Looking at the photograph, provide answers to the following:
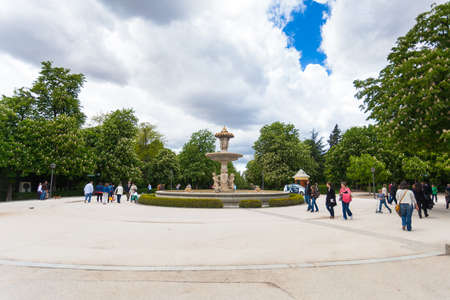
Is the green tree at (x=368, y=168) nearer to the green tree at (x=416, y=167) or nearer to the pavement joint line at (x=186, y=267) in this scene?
the green tree at (x=416, y=167)

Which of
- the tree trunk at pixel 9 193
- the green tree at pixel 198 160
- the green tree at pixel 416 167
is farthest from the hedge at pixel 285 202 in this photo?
the green tree at pixel 198 160

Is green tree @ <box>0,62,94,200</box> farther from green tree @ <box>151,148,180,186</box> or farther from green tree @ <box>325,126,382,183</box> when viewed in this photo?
green tree @ <box>325,126,382,183</box>

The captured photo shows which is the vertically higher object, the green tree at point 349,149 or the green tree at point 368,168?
the green tree at point 349,149

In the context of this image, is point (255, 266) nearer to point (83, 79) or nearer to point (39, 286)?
point (39, 286)

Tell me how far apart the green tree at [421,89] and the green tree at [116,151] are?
100 feet

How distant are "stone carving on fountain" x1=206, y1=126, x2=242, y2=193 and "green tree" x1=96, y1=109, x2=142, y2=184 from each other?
637 inches

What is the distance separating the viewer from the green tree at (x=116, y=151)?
3469cm

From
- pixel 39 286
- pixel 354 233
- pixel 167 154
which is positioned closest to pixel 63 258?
pixel 39 286

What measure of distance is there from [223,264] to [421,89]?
14.2 m

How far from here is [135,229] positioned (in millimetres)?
9320

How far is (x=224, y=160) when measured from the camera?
2481cm

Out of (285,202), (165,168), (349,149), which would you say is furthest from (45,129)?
(349,149)

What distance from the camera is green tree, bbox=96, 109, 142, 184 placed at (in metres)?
34.7

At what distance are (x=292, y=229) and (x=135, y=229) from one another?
19.0ft
